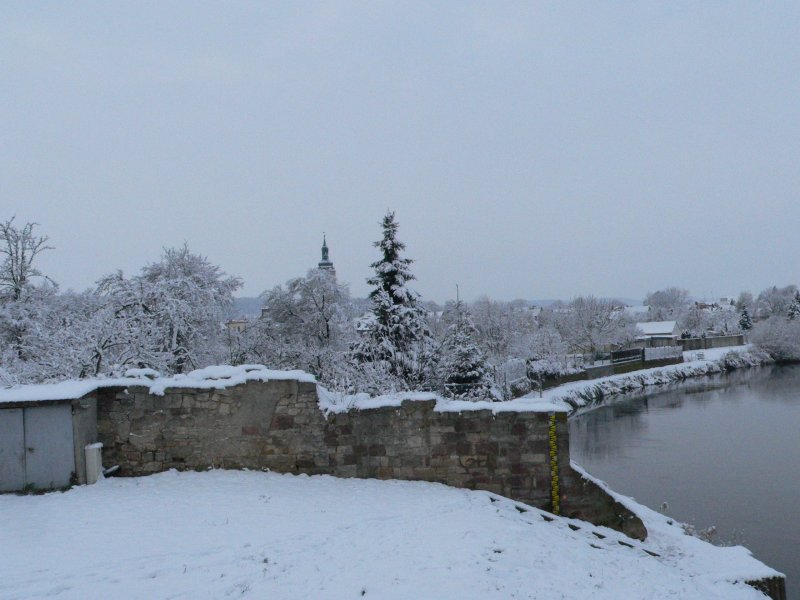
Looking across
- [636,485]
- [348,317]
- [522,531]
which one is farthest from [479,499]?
[348,317]

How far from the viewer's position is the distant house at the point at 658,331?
213 feet

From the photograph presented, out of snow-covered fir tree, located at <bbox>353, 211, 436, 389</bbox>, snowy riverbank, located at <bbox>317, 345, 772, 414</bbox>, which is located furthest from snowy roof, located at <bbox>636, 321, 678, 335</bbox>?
snow-covered fir tree, located at <bbox>353, 211, 436, 389</bbox>

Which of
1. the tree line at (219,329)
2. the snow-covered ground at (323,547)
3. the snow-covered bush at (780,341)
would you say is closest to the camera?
the snow-covered ground at (323,547)

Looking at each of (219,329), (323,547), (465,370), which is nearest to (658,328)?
(465,370)

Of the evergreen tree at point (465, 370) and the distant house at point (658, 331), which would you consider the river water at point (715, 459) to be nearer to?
the evergreen tree at point (465, 370)

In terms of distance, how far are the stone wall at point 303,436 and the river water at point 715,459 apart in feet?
17.5

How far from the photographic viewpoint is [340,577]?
5523mm

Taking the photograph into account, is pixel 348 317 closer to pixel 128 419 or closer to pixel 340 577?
pixel 128 419

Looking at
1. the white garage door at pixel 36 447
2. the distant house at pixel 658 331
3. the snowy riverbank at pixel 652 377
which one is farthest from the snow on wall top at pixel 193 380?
the distant house at pixel 658 331

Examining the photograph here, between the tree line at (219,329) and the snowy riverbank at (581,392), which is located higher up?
the tree line at (219,329)

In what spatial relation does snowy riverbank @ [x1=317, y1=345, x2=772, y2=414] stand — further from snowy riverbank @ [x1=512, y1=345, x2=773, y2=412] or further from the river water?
the river water

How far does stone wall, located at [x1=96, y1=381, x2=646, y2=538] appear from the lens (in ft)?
27.8

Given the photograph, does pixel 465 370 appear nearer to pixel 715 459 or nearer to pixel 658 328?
pixel 715 459

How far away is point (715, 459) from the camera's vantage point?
18.0 m
